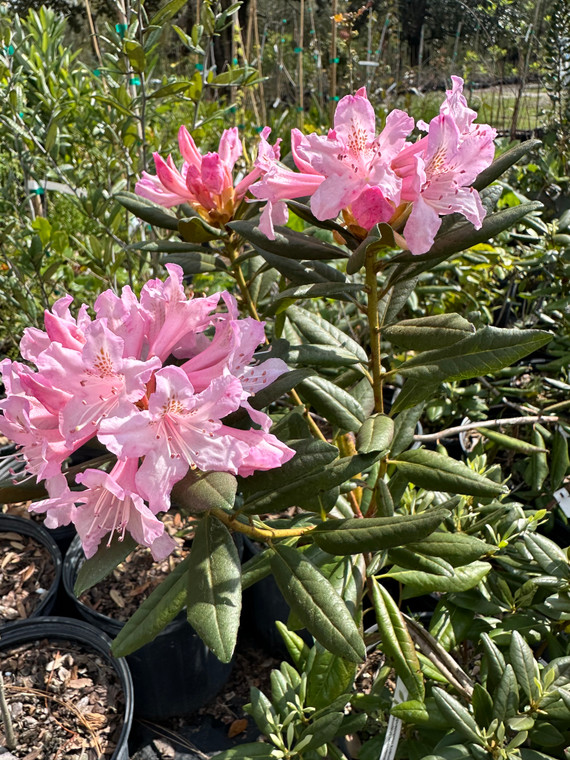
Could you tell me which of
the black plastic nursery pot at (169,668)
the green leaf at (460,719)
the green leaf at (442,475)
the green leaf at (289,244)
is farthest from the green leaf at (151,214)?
the black plastic nursery pot at (169,668)

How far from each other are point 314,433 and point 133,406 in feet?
2.36

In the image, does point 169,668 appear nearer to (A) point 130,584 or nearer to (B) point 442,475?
(A) point 130,584

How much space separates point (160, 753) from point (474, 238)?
1.69m

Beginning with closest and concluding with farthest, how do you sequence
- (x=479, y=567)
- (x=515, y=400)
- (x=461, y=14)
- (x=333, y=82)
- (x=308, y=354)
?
(x=308, y=354)
(x=479, y=567)
(x=515, y=400)
(x=333, y=82)
(x=461, y=14)

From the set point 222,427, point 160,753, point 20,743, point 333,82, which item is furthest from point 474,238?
point 333,82

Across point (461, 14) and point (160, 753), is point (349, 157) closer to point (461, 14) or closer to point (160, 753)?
point (160, 753)

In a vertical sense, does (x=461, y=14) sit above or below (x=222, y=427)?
above

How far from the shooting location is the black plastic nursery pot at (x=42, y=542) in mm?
1869

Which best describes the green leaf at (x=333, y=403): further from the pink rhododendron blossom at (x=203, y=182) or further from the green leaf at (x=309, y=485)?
the pink rhododendron blossom at (x=203, y=182)

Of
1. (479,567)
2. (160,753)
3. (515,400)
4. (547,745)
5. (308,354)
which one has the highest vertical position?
(308,354)

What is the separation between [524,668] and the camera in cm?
109

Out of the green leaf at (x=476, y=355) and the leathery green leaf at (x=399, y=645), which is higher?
the green leaf at (x=476, y=355)

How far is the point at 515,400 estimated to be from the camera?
237 centimetres

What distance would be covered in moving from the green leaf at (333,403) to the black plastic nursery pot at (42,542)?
3.99ft
